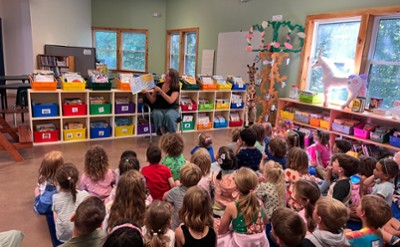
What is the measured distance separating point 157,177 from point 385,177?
180cm

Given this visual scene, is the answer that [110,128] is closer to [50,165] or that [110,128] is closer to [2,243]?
[50,165]

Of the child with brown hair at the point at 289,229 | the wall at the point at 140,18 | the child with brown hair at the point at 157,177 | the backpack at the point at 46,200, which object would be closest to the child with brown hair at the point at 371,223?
the child with brown hair at the point at 289,229

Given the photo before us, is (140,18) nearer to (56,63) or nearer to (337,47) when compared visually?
(56,63)

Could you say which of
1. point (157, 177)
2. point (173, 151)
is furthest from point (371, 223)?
point (173, 151)

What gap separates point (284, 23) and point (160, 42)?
5113 mm

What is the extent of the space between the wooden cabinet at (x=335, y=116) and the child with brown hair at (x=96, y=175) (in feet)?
11.6

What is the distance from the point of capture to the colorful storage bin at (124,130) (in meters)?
5.07

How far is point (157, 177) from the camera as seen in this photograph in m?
2.45

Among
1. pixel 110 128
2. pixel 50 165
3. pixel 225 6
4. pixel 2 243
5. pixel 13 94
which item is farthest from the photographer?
pixel 13 94

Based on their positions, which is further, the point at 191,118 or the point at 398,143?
the point at 191,118

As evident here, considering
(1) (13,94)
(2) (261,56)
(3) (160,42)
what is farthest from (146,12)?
(2) (261,56)

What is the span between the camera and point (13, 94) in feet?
26.9

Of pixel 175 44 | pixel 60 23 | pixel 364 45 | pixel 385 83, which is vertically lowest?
pixel 385 83

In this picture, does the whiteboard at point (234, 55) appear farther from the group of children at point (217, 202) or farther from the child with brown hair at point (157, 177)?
the child with brown hair at point (157, 177)
